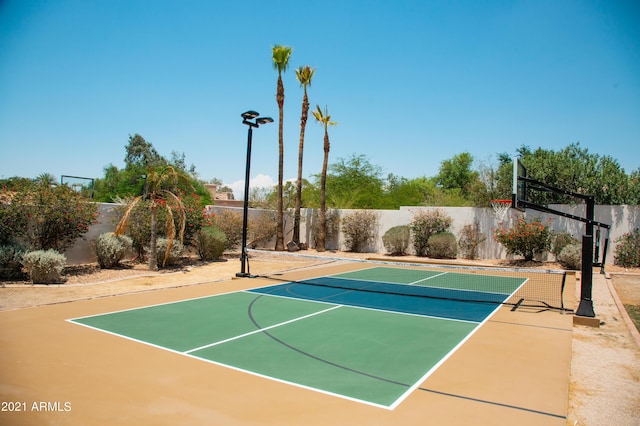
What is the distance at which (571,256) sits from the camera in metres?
16.9

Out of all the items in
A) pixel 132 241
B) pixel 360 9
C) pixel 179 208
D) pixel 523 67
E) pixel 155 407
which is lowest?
pixel 155 407

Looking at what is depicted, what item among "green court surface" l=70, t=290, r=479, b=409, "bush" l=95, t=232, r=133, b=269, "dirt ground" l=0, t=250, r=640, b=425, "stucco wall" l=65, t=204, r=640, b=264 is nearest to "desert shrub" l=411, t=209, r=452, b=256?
"stucco wall" l=65, t=204, r=640, b=264

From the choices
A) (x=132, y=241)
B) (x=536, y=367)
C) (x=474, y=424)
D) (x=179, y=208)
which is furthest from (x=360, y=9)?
(x=474, y=424)

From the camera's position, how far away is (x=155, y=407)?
424cm

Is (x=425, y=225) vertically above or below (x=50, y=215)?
above

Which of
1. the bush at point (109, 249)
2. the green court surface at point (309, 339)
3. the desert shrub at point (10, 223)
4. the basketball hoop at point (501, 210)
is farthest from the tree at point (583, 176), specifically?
the desert shrub at point (10, 223)

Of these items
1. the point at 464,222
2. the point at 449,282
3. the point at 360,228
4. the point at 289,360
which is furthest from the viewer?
the point at 360,228

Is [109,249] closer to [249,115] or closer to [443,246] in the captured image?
[249,115]

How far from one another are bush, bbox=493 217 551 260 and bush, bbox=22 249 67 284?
16680mm

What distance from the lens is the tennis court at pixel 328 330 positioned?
17.1 feet

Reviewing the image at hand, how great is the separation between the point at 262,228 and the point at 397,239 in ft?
22.8

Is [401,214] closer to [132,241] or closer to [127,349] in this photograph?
[132,241]

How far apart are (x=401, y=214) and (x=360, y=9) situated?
1140 cm

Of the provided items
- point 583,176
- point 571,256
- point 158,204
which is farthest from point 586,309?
point 583,176
